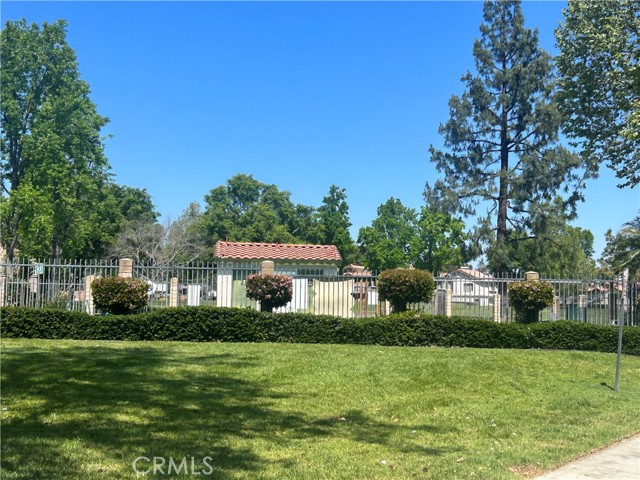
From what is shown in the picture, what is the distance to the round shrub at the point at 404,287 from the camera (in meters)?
16.8

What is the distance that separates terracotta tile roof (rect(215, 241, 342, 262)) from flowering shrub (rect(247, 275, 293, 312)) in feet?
21.6

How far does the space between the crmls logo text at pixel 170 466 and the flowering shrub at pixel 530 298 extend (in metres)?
14.1

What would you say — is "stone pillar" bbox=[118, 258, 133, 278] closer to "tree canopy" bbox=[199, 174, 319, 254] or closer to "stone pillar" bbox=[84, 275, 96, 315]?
"stone pillar" bbox=[84, 275, 96, 315]

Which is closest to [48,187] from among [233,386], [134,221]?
[134,221]

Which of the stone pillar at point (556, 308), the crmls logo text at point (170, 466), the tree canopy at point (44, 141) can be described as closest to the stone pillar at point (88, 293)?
the crmls logo text at point (170, 466)

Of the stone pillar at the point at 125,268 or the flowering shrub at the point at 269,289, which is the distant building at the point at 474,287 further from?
the stone pillar at the point at 125,268

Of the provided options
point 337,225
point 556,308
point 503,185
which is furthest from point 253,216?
point 556,308

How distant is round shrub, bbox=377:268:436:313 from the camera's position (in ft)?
55.1

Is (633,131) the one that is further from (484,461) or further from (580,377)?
(484,461)

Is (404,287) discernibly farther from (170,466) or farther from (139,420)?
(170,466)

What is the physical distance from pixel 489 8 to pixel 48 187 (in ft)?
107

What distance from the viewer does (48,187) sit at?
38719 mm

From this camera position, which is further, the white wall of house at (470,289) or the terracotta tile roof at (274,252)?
the terracotta tile roof at (274,252)

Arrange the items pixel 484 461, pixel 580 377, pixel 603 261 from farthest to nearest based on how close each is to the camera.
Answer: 1. pixel 603 261
2. pixel 580 377
3. pixel 484 461
